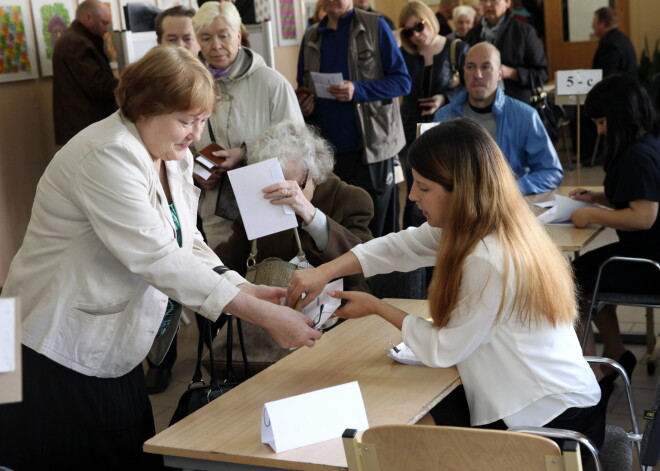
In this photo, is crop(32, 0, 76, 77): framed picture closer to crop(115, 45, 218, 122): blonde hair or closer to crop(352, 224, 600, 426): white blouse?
crop(115, 45, 218, 122): blonde hair

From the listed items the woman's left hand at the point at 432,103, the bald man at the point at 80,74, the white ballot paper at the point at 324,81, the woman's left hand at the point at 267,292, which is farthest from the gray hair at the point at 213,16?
the woman's left hand at the point at 432,103

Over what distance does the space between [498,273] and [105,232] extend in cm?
99

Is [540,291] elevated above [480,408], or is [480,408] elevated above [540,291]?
[540,291]

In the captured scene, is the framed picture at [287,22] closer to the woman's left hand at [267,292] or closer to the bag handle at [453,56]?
the bag handle at [453,56]

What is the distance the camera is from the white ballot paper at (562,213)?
4.12m

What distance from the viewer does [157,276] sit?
2287 mm

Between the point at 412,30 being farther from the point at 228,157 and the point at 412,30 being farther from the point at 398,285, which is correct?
the point at 398,285

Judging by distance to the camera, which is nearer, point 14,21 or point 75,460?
point 75,460

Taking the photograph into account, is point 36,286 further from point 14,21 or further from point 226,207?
point 14,21

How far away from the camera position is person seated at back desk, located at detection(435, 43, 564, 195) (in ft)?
15.3

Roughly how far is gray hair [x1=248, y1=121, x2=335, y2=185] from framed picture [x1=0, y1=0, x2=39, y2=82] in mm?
2478

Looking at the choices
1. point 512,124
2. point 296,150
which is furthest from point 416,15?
point 296,150


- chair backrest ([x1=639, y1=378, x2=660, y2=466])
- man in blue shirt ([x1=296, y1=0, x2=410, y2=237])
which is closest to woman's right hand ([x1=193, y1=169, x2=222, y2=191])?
man in blue shirt ([x1=296, y1=0, x2=410, y2=237])

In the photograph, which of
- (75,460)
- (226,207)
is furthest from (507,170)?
(226,207)
